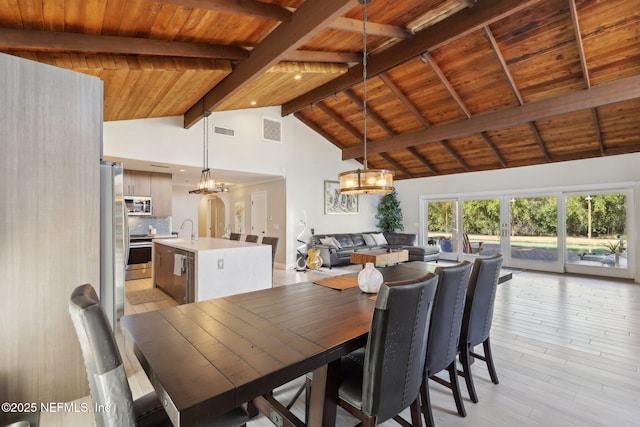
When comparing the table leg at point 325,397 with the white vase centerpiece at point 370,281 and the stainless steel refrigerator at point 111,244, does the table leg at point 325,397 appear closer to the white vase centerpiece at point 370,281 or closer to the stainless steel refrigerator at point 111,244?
the white vase centerpiece at point 370,281

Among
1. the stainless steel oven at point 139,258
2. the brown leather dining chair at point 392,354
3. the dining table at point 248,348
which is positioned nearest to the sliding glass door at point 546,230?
the dining table at point 248,348

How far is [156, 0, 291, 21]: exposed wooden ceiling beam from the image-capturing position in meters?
2.65

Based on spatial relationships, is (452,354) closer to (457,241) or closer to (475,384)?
(475,384)

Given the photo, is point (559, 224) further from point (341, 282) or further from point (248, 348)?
point (248, 348)

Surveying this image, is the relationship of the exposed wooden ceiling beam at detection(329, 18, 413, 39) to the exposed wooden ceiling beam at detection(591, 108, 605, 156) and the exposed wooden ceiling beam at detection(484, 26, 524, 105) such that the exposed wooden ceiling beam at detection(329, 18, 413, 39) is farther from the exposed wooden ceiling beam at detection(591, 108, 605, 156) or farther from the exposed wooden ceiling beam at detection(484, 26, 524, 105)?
the exposed wooden ceiling beam at detection(591, 108, 605, 156)

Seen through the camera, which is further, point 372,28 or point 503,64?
point 503,64

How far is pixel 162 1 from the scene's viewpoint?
2.51 m

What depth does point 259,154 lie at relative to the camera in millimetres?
7359

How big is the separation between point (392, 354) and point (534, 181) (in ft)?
26.0

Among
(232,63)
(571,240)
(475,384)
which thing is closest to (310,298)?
(475,384)

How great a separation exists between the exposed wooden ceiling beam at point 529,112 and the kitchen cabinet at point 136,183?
5.95m

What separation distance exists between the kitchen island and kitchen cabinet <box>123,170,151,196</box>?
2.41 m

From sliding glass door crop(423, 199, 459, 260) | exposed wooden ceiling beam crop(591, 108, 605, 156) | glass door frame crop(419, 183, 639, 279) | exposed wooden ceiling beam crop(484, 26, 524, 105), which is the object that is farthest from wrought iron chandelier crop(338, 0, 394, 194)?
sliding glass door crop(423, 199, 459, 260)

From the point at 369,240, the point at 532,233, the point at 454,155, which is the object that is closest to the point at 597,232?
the point at 532,233
